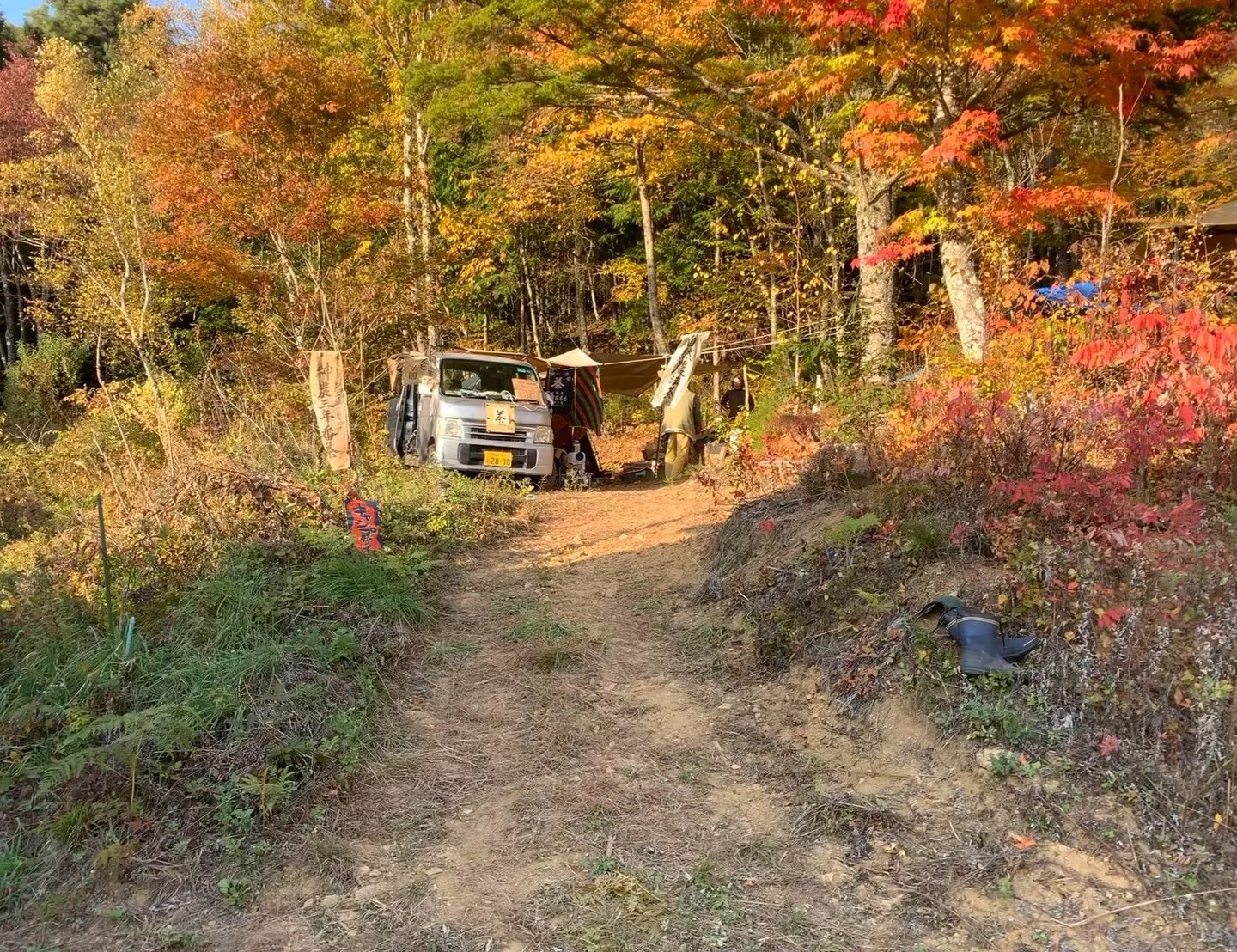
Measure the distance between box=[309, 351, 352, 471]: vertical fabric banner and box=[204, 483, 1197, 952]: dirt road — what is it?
13.9ft

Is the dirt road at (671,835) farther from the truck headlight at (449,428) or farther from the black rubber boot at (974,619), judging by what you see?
the truck headlight at (449,428)

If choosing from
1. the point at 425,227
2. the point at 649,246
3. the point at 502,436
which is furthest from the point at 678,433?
the point at 425,227

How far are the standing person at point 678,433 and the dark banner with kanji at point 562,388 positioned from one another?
164cm

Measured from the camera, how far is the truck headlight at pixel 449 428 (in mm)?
9883

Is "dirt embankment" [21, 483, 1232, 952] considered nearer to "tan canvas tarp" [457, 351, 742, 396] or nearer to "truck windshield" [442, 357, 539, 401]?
"truck windshield" [442, 357, 539, 401]

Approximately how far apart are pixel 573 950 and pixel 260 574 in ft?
10.4

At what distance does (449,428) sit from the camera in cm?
990

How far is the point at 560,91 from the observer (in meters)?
9.82

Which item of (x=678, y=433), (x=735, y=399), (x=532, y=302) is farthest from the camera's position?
(x=532, y=302)

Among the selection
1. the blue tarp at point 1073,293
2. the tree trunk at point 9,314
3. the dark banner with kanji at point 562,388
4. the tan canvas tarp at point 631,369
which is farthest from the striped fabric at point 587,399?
the tree trunk at point 9,314

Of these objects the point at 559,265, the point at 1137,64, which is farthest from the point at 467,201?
the point at 1137,64

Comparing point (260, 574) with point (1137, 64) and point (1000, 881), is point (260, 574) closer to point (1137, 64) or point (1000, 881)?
point (1000, 881)

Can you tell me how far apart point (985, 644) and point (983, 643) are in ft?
0.04

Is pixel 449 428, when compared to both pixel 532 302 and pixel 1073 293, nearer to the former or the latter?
pixel 1073 293
